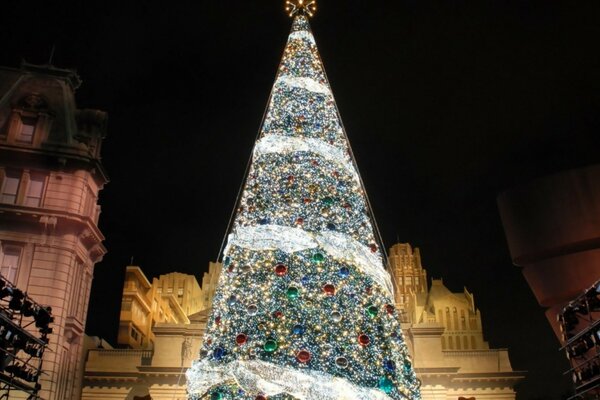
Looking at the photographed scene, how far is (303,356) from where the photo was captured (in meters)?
5.64

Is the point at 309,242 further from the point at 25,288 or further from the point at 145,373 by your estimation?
the point at 145,373

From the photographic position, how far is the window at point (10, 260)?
20008 millimetres

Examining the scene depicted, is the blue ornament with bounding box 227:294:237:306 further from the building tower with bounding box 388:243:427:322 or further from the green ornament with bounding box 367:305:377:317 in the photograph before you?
the building tower with bounding box 388:243:427:322

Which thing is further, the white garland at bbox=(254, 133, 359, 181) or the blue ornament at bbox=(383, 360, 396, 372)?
the white garland at bbox=(254, 133, 359, 181)

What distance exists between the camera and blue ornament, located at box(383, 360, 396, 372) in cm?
576

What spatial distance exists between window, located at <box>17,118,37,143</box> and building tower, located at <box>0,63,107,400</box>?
39 mm

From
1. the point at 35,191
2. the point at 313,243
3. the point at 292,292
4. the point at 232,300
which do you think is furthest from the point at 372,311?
the point at 35,191

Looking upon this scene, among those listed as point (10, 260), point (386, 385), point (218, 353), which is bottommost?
point (386, 385)

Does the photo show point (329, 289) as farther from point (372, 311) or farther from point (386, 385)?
point (386, 385)

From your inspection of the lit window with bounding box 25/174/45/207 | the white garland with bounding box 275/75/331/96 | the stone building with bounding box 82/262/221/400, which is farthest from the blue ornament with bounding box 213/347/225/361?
the stone building with bounding box 82/262/221/400

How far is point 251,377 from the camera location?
5.49m

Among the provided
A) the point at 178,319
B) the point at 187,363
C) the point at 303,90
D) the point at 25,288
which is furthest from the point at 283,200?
the point at 178,319

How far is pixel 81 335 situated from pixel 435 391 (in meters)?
16.5

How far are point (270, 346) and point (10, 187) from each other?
19499mm
